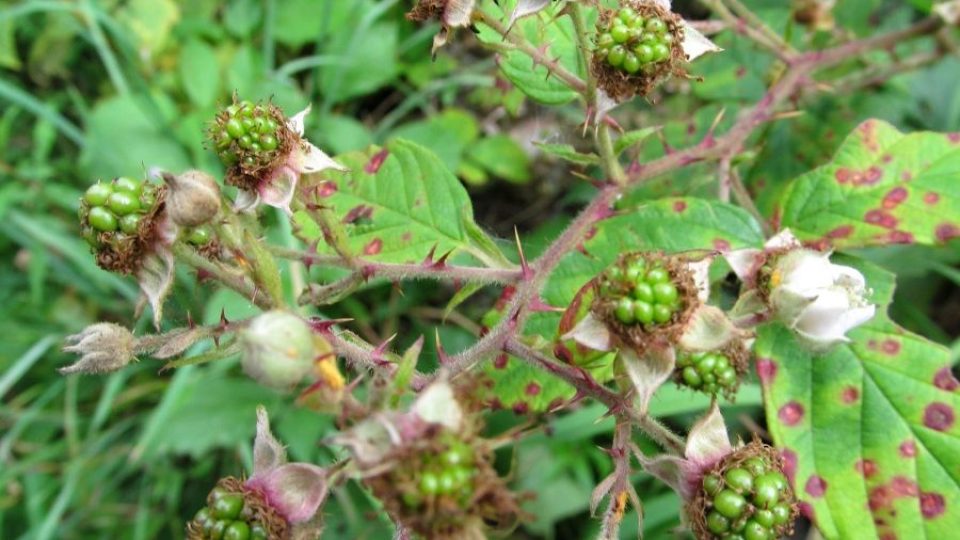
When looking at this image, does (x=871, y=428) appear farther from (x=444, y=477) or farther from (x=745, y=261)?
(x=444, y=477)

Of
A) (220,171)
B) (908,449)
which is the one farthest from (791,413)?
(220,171)

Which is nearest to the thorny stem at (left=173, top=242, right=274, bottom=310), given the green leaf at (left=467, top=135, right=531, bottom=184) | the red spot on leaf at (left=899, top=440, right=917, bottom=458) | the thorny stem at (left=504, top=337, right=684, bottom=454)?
the thorny stem at (left=504, top=337, right=684, bottom=454)

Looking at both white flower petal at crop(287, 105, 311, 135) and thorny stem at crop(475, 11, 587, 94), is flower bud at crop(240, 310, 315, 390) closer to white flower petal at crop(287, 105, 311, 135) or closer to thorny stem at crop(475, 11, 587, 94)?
white flower petal at crop(287, 105, 311, 135)

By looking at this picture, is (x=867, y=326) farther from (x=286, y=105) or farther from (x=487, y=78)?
(x=286, y=105)

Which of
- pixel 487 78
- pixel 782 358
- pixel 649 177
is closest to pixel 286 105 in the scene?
pixel 487 78

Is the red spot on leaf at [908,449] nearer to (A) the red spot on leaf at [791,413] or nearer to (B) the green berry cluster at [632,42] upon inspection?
(A) the red spot on leaf at [791,413]
